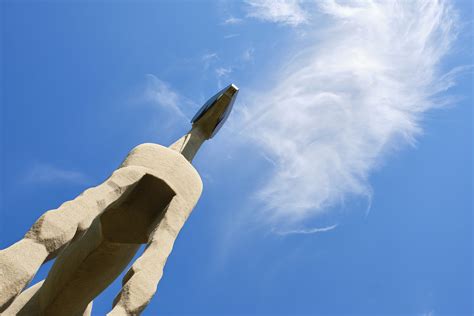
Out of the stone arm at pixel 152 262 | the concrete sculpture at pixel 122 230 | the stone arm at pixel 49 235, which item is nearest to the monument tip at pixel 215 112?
the concrete sculpture at pixel 122 230

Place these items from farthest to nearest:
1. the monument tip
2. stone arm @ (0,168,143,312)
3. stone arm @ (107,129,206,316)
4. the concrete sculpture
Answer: the monument tip, the concrete sculpture, stone arm @ (107,129,206,316), stone arm @ (0,168,143,312)

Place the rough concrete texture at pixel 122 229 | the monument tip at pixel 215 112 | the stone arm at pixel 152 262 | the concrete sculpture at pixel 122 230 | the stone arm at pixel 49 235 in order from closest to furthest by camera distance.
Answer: the stone arm at pixel 49 235
the stone arm at pixel 152 262
the concrete sculpture at pixel 122 230
the rough concrete texture at pixel 122 229
the monument tip at pixel 215 112

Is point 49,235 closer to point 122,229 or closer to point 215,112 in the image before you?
point 122,229

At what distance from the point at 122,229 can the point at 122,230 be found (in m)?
0.02

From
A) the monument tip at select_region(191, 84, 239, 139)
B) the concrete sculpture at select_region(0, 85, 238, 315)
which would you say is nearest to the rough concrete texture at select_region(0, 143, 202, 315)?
the concrete sculpture at select_region(0, 85, 238, 315)

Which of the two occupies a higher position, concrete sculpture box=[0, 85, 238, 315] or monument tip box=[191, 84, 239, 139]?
monument tip box=[191, 84, 239, 139]

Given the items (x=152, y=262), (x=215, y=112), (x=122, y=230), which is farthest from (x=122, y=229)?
(x=215, y=112)

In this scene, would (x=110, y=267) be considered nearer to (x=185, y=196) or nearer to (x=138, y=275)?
(x=185, y=196)

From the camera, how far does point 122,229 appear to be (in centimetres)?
999

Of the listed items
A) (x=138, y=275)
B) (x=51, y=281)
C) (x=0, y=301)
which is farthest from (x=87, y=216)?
(x=51, y=281)

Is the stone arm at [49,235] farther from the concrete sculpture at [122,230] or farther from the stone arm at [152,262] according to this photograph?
the stone arm at [152,262]

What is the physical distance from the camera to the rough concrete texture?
7.47m

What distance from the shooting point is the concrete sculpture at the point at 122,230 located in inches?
285

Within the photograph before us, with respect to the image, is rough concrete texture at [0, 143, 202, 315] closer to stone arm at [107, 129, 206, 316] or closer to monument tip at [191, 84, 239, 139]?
stone arm at [107, 129, 206, 316]
